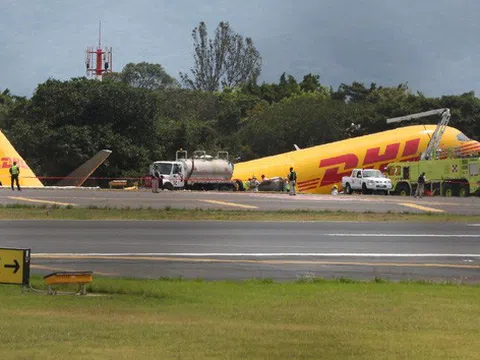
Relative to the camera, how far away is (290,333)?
433 inches

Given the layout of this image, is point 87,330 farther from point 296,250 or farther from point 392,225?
point 392,225

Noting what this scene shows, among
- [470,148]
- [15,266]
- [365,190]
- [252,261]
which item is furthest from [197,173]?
[15,266]

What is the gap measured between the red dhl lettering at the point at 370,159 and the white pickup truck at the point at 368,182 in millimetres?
3960

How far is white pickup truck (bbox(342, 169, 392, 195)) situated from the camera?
218ft

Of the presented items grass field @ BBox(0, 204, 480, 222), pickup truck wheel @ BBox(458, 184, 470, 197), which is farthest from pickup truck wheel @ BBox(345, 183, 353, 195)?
grass field @ BBox(0, 204, 480, 222)

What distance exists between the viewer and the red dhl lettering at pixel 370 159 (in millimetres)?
72438

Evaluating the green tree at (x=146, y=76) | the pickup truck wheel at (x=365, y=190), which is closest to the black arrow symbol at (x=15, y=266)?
the pickup truck wheel at (x=365, y=190)

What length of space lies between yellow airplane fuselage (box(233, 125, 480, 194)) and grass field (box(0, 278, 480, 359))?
56284 mm

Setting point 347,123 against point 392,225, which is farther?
point 347,123

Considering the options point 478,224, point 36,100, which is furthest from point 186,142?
point 478,224

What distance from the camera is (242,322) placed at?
38.9 feet

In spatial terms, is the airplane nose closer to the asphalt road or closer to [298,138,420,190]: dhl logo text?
[298,138,420,190]: dhl logo text

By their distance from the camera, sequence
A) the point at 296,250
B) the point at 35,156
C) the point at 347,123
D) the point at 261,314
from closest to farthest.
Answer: the point at 261,314 → the point at 296,250 → the point at 35,156 → the point at 347,123

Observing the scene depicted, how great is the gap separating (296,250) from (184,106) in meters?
107
